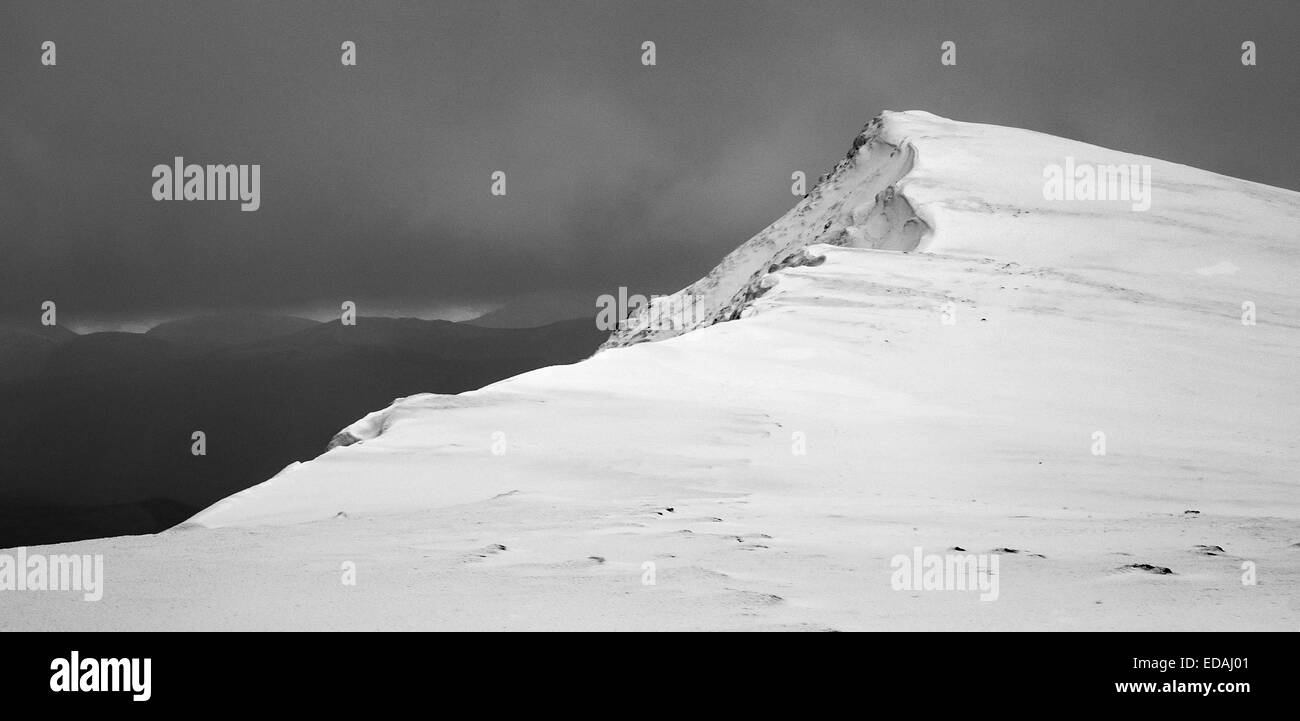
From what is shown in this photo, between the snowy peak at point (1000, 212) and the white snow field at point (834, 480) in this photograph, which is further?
the snowy peak at point (1000, 212)

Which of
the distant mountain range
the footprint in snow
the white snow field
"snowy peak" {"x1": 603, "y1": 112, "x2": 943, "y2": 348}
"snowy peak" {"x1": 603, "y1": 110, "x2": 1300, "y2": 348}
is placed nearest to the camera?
the white snow field

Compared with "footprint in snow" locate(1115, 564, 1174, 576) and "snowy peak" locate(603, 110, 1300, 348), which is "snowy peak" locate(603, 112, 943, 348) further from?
"footprint in snow" locate(1115, 564, 1174, 576)

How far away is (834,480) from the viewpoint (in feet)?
29.5

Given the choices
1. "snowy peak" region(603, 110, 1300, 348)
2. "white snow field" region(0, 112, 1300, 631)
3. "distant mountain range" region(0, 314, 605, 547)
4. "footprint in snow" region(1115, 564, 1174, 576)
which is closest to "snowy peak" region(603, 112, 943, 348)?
"snowy peak" region(603, 110, 1300, 348)

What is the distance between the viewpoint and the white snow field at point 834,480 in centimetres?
507

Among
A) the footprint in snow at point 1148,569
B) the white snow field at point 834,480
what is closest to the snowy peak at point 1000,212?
the white snow field at point 834,480

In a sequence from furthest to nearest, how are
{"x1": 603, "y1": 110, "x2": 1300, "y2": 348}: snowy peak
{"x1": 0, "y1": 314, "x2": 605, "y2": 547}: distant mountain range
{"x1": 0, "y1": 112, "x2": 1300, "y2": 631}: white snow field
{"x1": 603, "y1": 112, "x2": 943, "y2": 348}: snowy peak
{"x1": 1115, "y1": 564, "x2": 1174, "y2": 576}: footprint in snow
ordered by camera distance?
{"x1": 0, "y1": 314, "x2": 605, "y2": 547}: distant mountain range, {"x1": 603, "y1": 112, "x2": 943, "y2": 348}: snowy peak, {"x1": 603, "y1": 110, "x2": 1300, "y2": 348}: snowy peak, {"x1": 1115, "y1": 564, "x2": 1174, "y2": 576}: footprint in snow, {"x1": 0, "y1": 112, "x2": 1300, "y2": 631}: white snow field

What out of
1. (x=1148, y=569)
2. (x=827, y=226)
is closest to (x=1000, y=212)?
(x=827, y=226)

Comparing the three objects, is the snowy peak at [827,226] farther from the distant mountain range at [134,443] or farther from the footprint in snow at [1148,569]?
the distant mountain range at [134,443]

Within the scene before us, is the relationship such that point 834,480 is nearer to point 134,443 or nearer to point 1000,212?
point 1000,212

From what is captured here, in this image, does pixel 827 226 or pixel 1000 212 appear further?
pixel 827 226

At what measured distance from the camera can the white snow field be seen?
16.6ft

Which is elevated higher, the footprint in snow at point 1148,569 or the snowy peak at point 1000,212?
the snowy peak at point 1000,212

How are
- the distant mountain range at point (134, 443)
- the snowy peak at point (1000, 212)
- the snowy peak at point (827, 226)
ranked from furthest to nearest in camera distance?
the distant mountain range at point (134, 443) < the snowy peak at point (827, 226) < the snowy peak at point (1000, 212)
